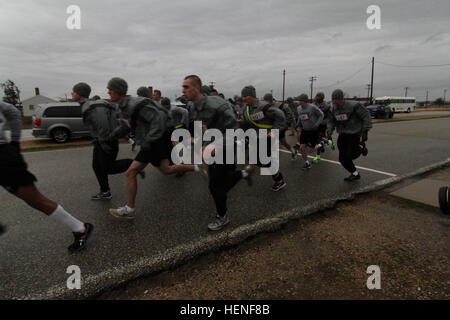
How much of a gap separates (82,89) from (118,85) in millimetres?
1181

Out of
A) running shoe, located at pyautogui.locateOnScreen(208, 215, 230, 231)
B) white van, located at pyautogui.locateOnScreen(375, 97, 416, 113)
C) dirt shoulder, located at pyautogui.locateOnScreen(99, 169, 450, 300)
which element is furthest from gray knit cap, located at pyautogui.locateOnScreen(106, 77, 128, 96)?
white van, located at pyautogui.locateOnScreen(375, 97, 416, 113)

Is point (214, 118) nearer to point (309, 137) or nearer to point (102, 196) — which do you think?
point (102, 196)

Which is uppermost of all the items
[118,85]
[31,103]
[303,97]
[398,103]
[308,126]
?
[31,103]

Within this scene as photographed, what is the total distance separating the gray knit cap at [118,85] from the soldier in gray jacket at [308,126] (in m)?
4.57

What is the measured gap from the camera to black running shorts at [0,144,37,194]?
2.25 meters

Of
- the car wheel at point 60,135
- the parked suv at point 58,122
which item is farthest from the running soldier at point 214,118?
the car wheel at point 60,135

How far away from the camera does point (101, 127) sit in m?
3.68

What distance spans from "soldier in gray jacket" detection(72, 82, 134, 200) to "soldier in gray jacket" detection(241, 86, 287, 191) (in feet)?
7.22

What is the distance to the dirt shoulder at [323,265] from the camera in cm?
214

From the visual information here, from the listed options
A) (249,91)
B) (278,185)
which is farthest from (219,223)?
(249,91)

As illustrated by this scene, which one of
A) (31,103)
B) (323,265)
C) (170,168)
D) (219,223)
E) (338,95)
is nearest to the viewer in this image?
(323,265)
